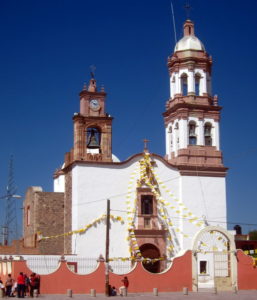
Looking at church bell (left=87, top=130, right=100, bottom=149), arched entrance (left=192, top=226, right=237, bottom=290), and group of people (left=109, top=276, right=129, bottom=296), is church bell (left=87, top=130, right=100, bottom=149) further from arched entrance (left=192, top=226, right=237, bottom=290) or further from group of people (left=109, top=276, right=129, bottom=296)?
group of people (left=109, top=276, right=129, bottom=296)

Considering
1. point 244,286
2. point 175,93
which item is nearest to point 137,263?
point 244,286

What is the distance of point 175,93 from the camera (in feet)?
132

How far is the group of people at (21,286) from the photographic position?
90.3ft

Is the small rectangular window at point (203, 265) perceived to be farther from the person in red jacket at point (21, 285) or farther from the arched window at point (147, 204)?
the person in red jacket at point (21, 285)

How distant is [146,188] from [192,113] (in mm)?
6063

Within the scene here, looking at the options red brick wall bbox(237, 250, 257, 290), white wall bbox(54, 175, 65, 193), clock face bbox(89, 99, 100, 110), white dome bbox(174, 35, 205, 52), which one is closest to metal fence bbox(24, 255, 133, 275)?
red brick wall bbox(237, 250, 257, 290)

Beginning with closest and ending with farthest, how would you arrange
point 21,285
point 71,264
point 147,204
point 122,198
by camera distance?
→ 1. point 21,285
2. point 71,264
3. point 122,198
4. point 147,204

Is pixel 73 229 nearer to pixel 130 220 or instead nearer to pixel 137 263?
pixel 130 220

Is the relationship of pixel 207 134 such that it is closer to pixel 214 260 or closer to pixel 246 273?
pixel 214 260

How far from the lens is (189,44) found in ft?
134

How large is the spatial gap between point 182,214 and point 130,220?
11.6ft

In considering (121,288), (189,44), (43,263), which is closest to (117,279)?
(121,288)

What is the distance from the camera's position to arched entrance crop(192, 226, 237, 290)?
109 ft

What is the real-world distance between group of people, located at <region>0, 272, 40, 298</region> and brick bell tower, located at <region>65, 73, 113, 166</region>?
10.4 metres
